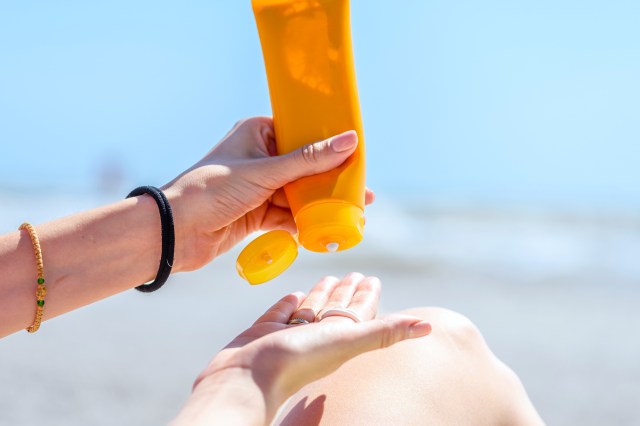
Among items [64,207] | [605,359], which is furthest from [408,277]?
[64,207]

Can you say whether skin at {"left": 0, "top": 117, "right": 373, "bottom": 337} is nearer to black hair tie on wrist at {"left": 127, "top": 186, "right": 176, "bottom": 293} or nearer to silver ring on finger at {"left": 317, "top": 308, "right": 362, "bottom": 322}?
black hair tie on wrist at {"left": 127, "top": 186, "right": 176, "bottom": 293}

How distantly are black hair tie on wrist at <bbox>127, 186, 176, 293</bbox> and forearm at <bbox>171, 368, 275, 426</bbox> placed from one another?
52 cm

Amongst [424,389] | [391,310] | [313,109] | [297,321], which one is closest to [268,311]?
[297,321]

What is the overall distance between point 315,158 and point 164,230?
32cm

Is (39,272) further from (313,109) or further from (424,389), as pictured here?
(424,389)

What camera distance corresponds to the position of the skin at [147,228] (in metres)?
1.31

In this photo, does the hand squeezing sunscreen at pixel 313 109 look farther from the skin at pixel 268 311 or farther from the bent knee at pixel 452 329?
the bent knee at pixel 452 329

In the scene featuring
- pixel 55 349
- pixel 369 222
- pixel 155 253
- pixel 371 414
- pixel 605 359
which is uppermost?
pixel 155 253

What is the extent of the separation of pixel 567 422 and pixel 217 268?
223 cm

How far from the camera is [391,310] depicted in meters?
3.26

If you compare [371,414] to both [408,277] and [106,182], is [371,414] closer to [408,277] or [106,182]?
[408,277]

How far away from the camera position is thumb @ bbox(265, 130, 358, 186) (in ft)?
4.53

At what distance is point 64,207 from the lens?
6.99m

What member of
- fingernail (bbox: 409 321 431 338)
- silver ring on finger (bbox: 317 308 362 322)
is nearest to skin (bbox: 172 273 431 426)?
fingernail (bbox: 409 321 431 338)
